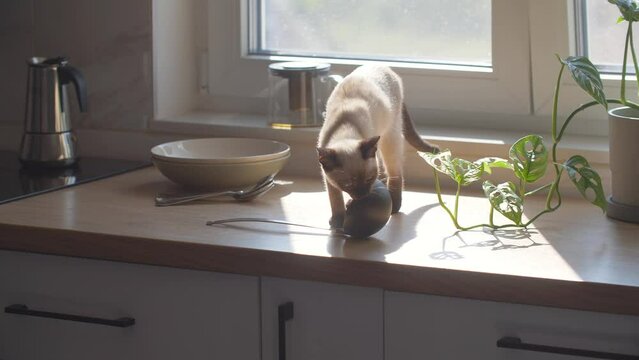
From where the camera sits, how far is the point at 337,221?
1.76 metres

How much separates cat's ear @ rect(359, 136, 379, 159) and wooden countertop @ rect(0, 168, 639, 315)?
144mm

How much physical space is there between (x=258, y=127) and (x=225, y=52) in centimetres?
27

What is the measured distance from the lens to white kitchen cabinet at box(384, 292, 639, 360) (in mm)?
1468

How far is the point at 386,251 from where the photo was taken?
1620mm

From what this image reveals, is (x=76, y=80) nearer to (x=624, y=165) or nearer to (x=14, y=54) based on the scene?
(x=14, y=54)

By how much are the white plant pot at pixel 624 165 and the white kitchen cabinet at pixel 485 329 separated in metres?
0.38

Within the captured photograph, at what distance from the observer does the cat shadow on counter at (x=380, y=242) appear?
1.60 metres

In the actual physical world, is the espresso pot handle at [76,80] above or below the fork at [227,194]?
above

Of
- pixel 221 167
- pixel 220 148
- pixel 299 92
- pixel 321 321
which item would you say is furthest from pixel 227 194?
pixel 321 321

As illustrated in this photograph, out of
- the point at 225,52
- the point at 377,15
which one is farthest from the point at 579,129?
the point at 225,52

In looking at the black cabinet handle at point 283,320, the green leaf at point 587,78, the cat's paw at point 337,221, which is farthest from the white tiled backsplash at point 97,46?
the green leaf at point 587,78

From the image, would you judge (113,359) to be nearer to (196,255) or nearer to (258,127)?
(196,255)

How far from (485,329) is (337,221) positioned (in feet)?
1.14

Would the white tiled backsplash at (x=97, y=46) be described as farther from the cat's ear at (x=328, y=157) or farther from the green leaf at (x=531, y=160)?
the green leaf at (x=531, y=160)
